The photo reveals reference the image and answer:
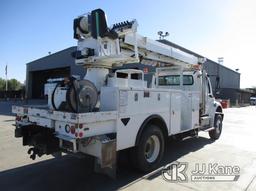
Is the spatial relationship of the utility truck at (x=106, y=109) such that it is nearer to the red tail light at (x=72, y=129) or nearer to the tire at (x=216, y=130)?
the red tail light at (x=72, y=129)

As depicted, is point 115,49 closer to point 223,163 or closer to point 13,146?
point 223,163

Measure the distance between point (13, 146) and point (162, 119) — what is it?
4.69 m

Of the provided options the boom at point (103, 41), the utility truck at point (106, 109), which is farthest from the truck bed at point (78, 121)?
the boom at point (103, 41)

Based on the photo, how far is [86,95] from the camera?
14.2ft

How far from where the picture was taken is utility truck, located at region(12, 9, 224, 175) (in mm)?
4031

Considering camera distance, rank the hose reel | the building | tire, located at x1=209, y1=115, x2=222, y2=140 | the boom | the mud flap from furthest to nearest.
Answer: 1. the building
2. tire, located at x1=209, y1=115, x2=222, y2=140
3. the boom
4. the hose reel
5. the mud flap

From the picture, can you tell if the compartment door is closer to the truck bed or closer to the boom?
the boom

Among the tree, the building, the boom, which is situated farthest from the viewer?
the tree

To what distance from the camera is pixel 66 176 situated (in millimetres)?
4895

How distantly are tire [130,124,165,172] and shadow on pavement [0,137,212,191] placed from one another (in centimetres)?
22

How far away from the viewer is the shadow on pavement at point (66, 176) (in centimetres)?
439

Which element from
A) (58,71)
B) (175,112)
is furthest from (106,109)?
(58,71)

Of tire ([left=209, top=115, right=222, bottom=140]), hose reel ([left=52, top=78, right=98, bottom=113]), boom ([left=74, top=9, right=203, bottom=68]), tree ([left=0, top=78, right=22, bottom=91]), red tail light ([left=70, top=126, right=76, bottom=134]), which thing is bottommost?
tire ([left=209, top=115, right=222, bottom=140])

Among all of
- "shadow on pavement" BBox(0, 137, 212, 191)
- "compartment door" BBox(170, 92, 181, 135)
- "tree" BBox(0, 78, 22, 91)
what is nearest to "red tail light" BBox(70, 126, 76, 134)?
"shadow on pavement" BBox(0, 137, 212, 191)
